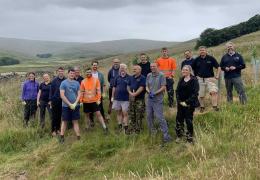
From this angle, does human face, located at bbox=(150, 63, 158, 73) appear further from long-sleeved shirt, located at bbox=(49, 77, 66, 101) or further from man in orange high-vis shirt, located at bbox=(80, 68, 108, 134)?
long-sleeved shirt, located at bbox=(49, 77, 66, 101)

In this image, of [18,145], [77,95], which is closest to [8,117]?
[18,145]

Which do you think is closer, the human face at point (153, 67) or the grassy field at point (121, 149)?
the grassy field at point (121, 149)

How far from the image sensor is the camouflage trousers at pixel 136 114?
38.7 ft

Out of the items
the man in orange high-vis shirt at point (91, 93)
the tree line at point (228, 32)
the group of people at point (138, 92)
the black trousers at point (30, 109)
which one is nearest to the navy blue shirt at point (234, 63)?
the group of people at point (138, 92)

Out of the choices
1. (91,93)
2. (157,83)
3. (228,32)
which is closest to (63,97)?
(91,93)

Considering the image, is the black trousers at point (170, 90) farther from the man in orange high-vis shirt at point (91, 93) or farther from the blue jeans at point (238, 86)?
the man in orange high-vis shirt at point (91, 93)

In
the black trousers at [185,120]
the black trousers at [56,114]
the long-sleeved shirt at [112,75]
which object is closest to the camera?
the black trousers at [185,120]

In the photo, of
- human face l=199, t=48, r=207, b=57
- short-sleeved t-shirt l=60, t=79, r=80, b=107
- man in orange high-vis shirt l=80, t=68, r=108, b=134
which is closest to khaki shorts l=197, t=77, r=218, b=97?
human face l=199, t=48, r=207, b=57

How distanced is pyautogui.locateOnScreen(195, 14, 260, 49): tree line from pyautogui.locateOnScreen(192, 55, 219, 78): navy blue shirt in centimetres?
4223

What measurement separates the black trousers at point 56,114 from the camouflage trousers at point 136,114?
2231mm

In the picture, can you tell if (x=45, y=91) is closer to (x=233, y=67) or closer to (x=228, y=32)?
(x=233, y=67)

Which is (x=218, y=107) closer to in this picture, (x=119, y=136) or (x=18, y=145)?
(x=119, y=136)

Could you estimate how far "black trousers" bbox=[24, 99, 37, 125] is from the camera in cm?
1400

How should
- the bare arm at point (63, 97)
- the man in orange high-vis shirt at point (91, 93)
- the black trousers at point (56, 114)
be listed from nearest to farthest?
the bare arm at point (63, 97)
the man in orange high-vis shirt at point (91, 93)
the black trousers at point (56, 114)
